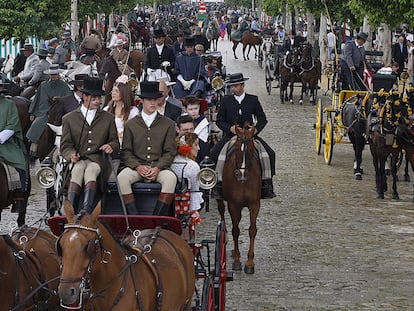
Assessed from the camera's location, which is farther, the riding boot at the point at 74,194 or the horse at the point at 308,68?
the horse at the point at 308,68

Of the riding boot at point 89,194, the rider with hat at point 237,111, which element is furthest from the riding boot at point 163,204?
the rider with hat at point 237,111

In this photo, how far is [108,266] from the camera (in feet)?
23.7

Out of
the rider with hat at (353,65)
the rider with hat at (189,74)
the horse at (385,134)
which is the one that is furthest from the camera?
the rider with hat at (353,65)

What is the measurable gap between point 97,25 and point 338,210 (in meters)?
48.8

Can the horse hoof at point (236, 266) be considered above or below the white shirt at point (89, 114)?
below

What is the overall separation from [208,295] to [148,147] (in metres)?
1.82

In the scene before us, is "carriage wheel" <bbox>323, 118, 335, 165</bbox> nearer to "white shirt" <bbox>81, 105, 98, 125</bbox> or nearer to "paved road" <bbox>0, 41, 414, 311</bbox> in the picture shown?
"paved road" <bbox>0, 41, 414, 311</bbox>

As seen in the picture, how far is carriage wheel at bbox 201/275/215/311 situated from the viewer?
848cm

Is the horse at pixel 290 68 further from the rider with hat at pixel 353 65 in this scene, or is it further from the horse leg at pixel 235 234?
the horse leg at pixel 235 234

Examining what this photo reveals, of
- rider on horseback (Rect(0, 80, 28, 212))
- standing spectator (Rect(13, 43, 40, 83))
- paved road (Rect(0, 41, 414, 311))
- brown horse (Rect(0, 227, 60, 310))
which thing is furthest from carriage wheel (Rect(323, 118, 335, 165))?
brown horse (Rect(0, 227, 60, 310))

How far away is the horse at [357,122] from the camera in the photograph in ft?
63.7

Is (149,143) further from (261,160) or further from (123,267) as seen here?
(261,160)

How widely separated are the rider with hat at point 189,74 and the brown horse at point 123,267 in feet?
37.3

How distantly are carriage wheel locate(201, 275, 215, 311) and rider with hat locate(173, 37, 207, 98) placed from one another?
35.1 ft
